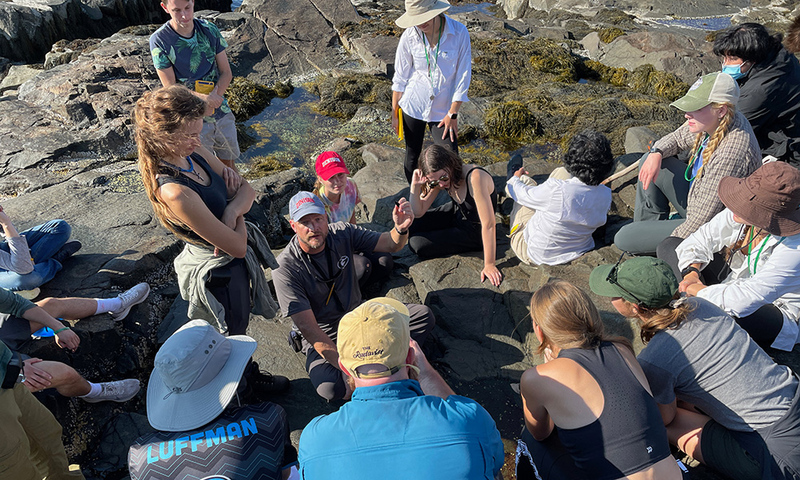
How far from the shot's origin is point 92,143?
5.68 m

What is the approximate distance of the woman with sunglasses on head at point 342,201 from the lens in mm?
3598

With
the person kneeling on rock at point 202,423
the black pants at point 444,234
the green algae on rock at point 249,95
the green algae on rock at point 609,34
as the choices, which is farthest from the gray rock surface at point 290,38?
the person kneeling on rock at point 202,423

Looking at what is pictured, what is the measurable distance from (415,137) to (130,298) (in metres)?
2.56

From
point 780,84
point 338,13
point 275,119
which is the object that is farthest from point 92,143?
point 780,84

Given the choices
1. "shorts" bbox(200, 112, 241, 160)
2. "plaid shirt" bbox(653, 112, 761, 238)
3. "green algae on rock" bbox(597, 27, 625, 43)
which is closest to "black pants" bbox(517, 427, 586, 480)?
"plaid shirt" bbox(653, 112, 761, 238)

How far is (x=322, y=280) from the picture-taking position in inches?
117

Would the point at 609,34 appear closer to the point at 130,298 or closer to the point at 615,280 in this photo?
the point at 615,280

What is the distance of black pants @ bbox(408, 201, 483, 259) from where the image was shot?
3836 millimetres

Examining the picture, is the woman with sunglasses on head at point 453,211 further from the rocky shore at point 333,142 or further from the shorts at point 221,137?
the shorts at point 221,137

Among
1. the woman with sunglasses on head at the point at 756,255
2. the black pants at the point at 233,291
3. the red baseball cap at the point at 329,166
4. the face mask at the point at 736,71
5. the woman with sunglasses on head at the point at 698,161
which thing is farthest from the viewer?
the red baseball cap at the point at 329,166

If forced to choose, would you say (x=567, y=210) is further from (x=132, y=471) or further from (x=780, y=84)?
(x=132, y=471)

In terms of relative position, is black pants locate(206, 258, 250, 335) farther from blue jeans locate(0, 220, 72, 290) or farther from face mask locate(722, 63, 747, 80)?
face mask locate(722, 63, 747, 80)

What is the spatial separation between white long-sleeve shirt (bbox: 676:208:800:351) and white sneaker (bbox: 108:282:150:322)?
11.5ft

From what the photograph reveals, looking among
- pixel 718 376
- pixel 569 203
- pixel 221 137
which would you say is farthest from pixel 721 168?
pixel 221 137
